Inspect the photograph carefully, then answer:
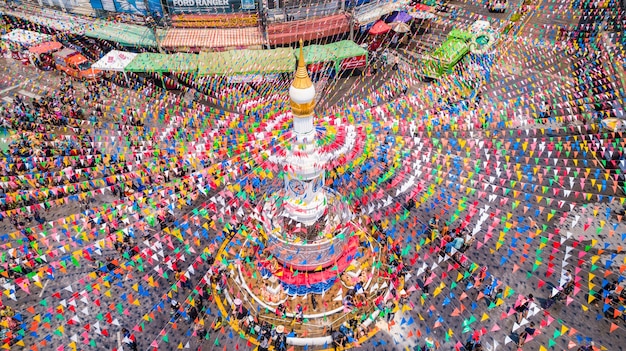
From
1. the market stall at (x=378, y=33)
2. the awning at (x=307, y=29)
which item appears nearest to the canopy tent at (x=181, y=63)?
the awning at (x=307, y=29)

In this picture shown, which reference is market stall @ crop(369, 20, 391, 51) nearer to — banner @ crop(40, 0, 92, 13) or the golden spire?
banner @ crop(40, 0, 92, 13)

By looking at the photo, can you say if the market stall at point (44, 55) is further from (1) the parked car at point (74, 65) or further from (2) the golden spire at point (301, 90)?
(2) the golden spire at point (301, 90)

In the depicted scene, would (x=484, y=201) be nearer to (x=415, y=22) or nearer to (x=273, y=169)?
(x=273, y=169)

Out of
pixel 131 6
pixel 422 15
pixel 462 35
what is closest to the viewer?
pixel 462 35

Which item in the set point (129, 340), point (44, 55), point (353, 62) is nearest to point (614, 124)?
point (353, 62)

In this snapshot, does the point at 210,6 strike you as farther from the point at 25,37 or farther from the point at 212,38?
the point at 25,37

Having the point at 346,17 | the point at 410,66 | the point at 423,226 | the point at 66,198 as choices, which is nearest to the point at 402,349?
the point at 423,226
